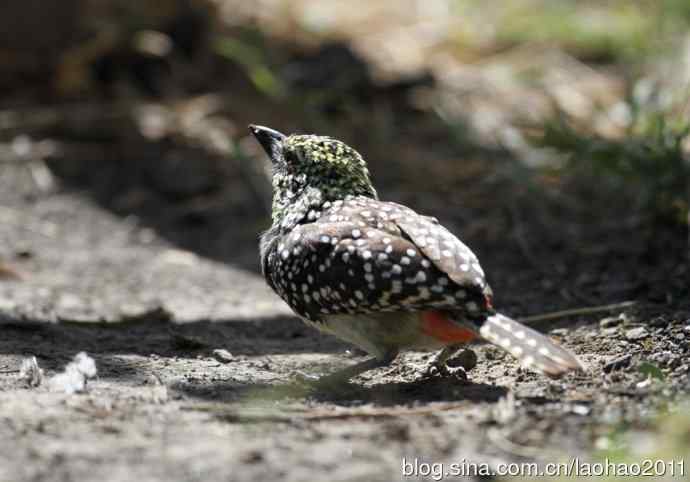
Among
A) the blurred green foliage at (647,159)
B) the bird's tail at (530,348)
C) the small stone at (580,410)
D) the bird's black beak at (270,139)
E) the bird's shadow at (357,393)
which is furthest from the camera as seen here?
the blurred green foliage at (647,159)

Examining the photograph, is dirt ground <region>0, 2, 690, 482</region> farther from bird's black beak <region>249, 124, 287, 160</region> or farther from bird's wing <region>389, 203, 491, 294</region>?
bird's black beak <region>249, 124, 287, 160</region>

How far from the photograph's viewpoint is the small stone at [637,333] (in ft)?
14.9

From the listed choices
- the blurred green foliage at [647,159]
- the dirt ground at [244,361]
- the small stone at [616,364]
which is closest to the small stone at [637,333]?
the dirt ground at [244,361]

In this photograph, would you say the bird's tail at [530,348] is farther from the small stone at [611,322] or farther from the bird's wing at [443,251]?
the small stone at [611,322]

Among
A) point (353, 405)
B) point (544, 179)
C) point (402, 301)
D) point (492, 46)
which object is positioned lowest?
point (353, 405)

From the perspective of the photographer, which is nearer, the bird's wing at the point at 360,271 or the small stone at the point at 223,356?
the bird's wing at the point at 360,271

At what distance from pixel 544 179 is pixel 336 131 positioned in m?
1.69

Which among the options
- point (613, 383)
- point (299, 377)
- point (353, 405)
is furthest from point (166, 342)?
point (613, 383)

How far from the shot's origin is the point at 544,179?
282 inches

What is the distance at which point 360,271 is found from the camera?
13.1 feet

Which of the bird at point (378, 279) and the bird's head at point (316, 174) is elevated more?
the bird's head at point (316, 174)

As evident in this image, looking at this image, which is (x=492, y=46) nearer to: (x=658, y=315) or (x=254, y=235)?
(x=254, y=235)

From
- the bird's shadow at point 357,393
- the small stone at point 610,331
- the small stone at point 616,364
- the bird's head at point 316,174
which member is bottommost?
the bird's shadow at point 357,393

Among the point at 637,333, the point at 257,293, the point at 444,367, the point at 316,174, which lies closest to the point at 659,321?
the point at 637,333
